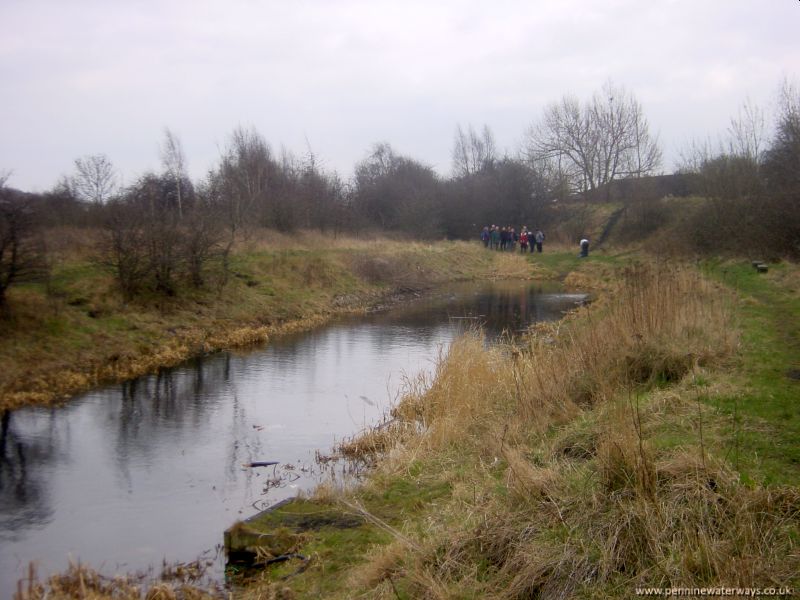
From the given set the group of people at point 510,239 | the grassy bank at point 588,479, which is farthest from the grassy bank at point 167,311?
the group of people at point 510,239

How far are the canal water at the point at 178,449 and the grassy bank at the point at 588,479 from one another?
45.1 inches

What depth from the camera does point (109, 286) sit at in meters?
19.3

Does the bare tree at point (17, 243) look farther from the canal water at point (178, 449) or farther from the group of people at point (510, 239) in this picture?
the group of people at point (510, 239)

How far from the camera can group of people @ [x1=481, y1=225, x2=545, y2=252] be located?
149ft

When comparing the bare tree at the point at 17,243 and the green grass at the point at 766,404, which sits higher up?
the bare tree at the point at 17,243

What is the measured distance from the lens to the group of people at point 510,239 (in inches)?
1790

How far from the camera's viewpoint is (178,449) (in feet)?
33.6

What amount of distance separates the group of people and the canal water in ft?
91.8

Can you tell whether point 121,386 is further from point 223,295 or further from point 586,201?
point 586,201

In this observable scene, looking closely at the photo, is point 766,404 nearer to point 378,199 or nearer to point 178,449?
point 178,449

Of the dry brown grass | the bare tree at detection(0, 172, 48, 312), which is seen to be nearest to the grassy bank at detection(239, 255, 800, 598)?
the dry brown grass

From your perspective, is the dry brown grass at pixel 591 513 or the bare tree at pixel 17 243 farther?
the bare tree at pixel 17 243

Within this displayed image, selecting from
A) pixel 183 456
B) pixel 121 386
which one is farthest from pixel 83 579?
pixel 121 386

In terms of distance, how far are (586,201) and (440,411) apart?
4620 centimetres
